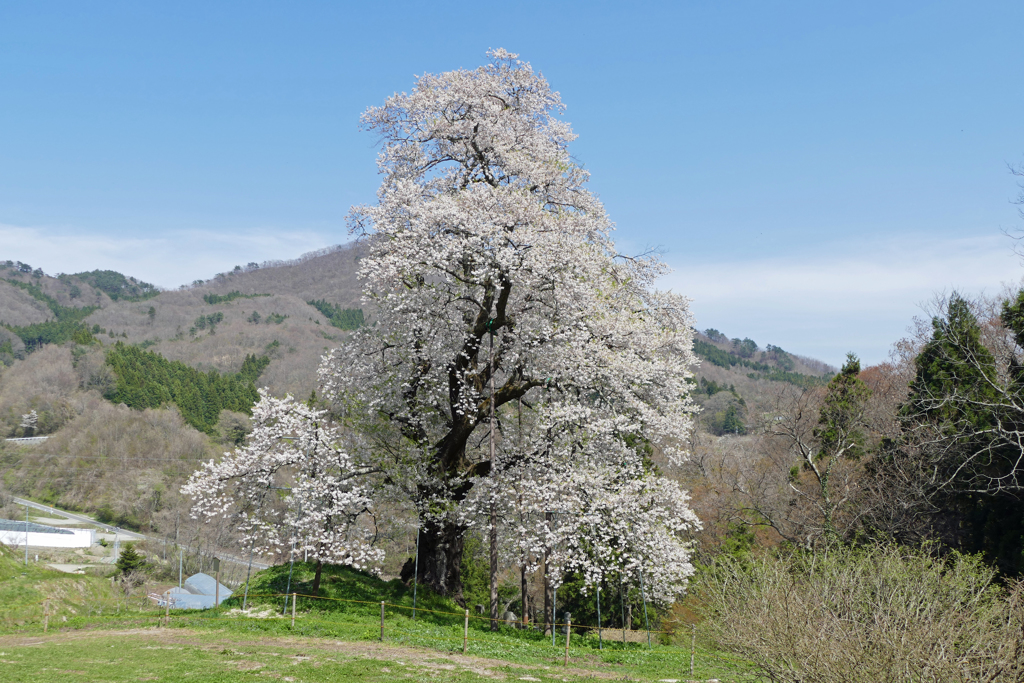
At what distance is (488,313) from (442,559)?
804cm

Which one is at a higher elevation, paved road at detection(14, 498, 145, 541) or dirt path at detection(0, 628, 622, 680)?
dirt path at detection(0, 628, 622, 680)

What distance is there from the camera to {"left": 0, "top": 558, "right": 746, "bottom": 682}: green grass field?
13.0m

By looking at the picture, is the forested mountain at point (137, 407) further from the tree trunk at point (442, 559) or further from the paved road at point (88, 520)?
the tree trunk at point (442, 559)

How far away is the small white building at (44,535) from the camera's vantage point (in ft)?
213

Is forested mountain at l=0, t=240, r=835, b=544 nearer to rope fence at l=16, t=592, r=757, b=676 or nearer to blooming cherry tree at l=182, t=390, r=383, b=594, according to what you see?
rope fence at l=16, t=592, r=757, b=676

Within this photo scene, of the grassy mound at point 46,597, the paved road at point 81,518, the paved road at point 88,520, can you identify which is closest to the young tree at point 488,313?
the grassy mound at point 46,597

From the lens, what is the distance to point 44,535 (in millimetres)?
69125

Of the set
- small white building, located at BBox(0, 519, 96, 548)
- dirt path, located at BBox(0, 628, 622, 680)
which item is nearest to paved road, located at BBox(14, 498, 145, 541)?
small white building, located at BBox(0, 519, 96, 548)

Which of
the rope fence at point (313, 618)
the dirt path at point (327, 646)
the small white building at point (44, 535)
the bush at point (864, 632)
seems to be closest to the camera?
the bush at point (864, 632)

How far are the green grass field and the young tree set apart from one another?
9.78 feet

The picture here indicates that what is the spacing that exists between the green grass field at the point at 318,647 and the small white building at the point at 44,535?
2035 inches

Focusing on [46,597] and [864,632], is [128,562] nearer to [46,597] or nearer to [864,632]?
[46,597]

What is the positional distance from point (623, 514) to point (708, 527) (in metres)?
20.3

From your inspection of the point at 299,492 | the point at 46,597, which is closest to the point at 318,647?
the point at 299,492
